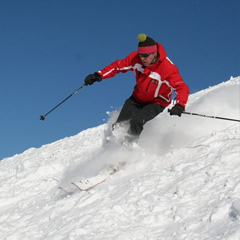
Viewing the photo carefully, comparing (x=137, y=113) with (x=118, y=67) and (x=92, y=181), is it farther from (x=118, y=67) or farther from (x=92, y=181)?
(x=92, y=181)

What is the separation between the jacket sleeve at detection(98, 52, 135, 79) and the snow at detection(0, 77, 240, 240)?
1.15 m

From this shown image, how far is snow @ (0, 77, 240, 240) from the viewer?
14.1ft

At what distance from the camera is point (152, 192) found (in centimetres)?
518

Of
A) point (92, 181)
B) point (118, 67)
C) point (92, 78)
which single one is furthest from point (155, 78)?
point (92, 181)

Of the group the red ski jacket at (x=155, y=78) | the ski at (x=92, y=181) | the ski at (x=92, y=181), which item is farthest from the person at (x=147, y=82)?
the ski at (x=92, y=181)

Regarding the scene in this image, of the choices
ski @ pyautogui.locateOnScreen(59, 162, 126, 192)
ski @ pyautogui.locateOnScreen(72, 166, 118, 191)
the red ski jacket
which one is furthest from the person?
ski @ pyautogui.locateOnScreen(72, 166, 118, 191)

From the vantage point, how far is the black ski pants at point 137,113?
694cm

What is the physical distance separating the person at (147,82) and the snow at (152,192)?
0.66 meters

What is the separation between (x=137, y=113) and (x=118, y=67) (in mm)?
1069

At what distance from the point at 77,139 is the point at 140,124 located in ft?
19.8

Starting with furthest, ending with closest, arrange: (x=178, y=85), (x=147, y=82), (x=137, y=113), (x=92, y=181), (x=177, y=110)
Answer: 1. (x=137, y=113)
2. (x=147, y=82)
3. (x=178, y=85)
4. (x=92, y=181)
5. (x=177, y=110)

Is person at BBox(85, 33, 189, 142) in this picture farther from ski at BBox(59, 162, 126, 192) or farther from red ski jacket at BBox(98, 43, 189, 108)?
ski at BBox(59, 162, 126, 192)

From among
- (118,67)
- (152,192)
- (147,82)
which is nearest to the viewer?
(152,192)

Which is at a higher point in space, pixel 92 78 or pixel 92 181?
pixel 92 78
